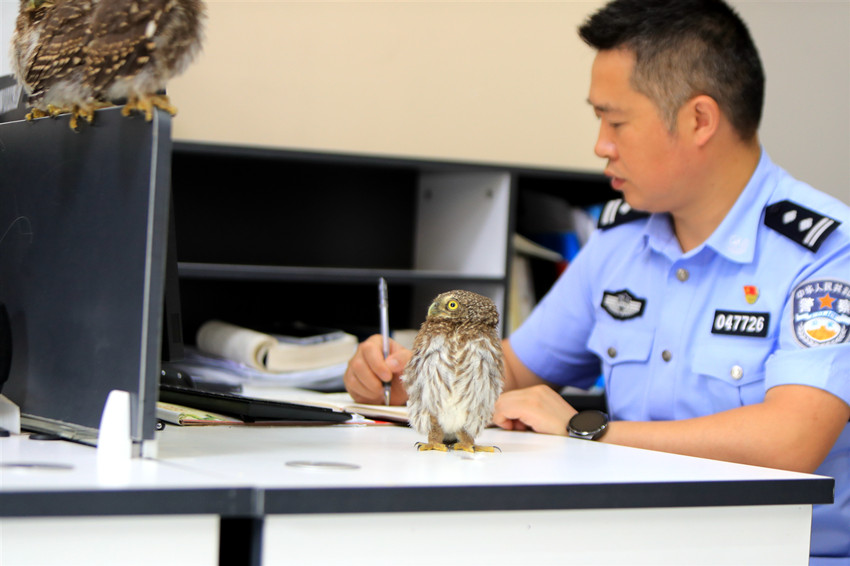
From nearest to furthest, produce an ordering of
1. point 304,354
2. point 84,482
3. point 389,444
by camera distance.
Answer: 1. point 84,482
2. point 389,444
3. point 304,354

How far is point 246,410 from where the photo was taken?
115cm

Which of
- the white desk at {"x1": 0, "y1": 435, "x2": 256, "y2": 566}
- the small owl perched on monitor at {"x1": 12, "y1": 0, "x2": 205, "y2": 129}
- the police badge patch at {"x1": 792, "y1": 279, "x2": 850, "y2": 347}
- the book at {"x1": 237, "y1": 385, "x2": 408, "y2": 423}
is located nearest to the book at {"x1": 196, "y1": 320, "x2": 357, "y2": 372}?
the book at {"x1": 237, "y1": 385, "x2": 408, "y2": 423}

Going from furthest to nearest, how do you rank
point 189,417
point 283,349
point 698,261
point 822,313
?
point 283,349 → point 698,261 → point 822,313 → point 189,417

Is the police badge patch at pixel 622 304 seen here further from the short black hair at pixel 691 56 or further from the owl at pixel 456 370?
→ the owl at pixel 456 370

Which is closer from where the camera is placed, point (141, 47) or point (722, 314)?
point (141, 47)

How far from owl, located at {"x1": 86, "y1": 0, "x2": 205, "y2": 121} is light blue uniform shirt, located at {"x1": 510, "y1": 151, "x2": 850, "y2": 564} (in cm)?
98

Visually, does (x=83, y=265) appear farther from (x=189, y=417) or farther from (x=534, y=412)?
(x=534, y=412)

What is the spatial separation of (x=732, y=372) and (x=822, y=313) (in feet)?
0.61

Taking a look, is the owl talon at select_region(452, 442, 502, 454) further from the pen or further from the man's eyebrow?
the man's eyebrow

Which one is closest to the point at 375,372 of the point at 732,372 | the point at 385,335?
the point at 385,335

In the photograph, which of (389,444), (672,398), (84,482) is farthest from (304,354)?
(84,482)

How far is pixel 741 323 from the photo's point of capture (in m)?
1.47

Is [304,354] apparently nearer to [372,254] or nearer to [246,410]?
[372,254]

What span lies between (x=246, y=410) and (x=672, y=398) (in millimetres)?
780
